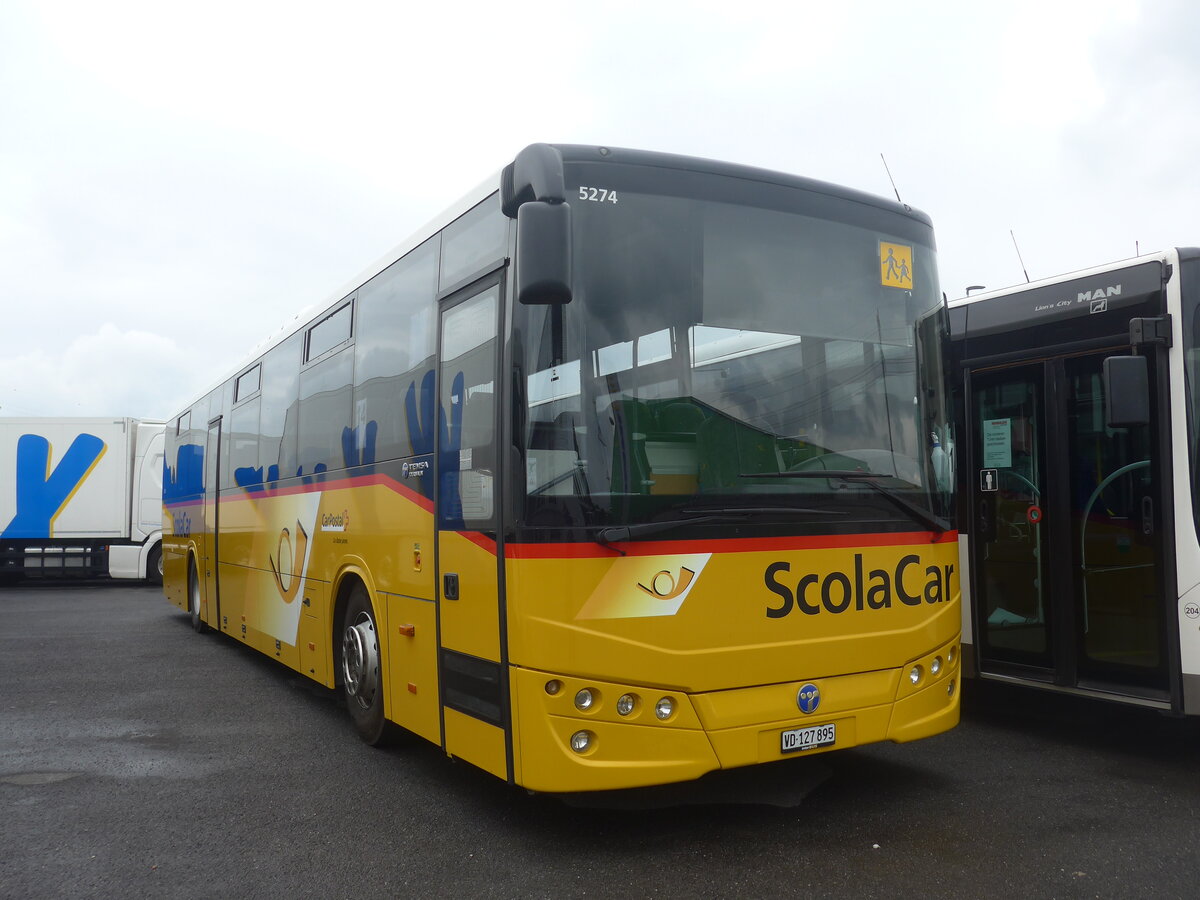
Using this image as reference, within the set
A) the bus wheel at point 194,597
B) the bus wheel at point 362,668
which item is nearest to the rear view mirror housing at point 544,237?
the bus wheel at point 362,668

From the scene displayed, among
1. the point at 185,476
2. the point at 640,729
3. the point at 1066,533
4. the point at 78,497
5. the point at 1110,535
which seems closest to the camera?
the point at 640,729

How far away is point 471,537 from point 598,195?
1673 mm

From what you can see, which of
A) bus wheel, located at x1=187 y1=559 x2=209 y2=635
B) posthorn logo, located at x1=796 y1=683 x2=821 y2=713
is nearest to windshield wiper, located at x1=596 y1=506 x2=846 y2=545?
posthorn logo, located at x1=796 y1=683 x2=821 y2=713

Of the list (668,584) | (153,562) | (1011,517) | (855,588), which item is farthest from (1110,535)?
(153,562)

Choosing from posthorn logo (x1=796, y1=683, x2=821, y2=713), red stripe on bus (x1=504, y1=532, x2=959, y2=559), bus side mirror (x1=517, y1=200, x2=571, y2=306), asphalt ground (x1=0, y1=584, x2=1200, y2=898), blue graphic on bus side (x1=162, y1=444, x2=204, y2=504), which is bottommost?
asphalt ground (x1=0, y1=584, x2=1200, y2=898)

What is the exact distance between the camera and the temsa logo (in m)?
4.44

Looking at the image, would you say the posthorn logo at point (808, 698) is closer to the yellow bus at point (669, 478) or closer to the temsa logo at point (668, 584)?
the yellow bus at point (669, 478)

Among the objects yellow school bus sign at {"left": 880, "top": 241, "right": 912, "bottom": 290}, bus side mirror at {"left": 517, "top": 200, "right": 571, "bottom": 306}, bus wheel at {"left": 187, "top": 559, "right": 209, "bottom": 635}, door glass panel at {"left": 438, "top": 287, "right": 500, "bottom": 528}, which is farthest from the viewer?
bus wheel at {"left": 187, "top": 559, "right": 209, "bottom": 635}

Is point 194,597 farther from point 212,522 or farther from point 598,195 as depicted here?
point 598,195

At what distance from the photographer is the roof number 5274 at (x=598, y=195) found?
4.59 meters

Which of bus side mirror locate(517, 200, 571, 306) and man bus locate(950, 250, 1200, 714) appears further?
man bus locate(950, 250, 1200, 714)

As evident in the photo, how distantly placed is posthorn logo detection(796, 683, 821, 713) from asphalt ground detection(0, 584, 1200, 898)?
2.00 ft

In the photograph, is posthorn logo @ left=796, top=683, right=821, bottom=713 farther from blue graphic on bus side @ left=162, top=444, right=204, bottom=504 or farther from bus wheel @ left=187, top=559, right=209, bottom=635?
bus wheel @ left=187, top=559, right=209, bottom=635

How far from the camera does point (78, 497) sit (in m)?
20.8
